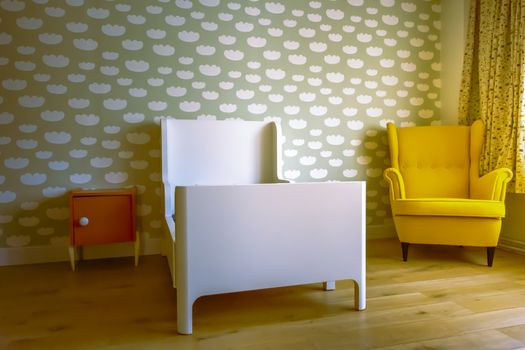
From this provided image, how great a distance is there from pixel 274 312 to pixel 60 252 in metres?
1.68

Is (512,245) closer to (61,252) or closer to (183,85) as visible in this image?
(183,85)

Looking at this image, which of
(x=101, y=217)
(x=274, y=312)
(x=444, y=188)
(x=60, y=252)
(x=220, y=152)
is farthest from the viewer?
(x=444, y=188)

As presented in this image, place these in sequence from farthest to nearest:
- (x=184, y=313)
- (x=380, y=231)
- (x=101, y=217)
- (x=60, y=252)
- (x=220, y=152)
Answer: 1. (x=380, y=231)
2. (x=220, y=152)
3. (x=60, y=252)
4. (x=101, y=217)
5. (x=184, y=313)

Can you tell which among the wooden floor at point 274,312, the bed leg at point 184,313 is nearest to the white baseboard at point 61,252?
the wooden floor at point 274,312

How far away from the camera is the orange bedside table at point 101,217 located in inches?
89.5

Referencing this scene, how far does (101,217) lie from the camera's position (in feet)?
7.57

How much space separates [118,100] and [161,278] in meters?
1.28

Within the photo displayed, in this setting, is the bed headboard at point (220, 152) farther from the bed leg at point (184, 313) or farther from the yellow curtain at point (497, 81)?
the yellow curtain at point (497, 81)

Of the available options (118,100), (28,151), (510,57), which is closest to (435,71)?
(510,57)

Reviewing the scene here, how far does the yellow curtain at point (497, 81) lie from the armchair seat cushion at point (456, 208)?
1.29ft

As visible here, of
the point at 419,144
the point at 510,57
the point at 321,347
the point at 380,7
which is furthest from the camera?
the point at 380,7

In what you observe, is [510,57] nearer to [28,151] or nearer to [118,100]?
[118,100]

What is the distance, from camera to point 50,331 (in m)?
1.50

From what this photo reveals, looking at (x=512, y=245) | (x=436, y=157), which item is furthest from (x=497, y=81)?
(x=512, y=245)
